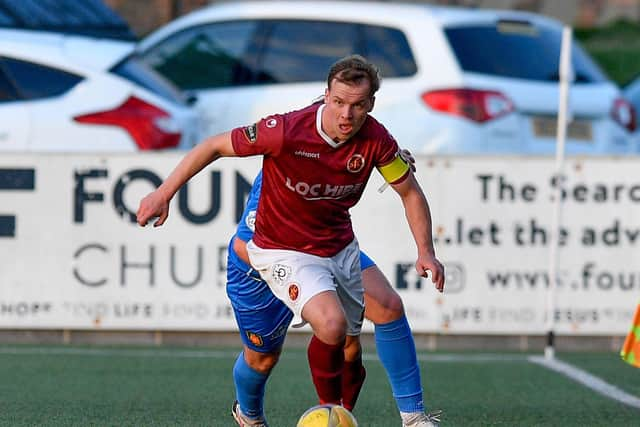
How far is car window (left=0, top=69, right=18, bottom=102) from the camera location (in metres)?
11.7

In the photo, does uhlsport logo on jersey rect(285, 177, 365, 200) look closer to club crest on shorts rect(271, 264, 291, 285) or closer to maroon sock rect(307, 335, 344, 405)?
club crest on shorts rect(271, 264, 291, 285)

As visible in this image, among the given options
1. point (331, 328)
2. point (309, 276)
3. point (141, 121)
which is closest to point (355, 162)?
point (309, 276)

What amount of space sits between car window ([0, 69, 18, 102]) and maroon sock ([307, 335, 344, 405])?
5.92 m

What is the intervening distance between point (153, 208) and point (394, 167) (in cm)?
104

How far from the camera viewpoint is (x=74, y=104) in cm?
1160

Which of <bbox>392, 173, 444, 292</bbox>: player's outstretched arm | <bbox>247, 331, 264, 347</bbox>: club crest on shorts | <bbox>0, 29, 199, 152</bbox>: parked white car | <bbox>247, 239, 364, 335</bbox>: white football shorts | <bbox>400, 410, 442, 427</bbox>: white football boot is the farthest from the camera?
<bbox>0, 29, 199, 152</bbox>: parked white car

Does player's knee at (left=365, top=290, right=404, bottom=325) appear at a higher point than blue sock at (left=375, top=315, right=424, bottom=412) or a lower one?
higher

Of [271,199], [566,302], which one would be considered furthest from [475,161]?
[271,199]

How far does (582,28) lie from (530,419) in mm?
22816

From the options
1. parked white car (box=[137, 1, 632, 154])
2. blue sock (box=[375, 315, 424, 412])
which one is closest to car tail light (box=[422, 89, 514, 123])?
parked white car (box=[137, 1, 632, 154])

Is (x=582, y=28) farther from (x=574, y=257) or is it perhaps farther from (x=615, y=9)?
(x=574, y=257)

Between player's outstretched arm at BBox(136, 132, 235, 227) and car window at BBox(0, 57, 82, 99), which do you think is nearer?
player's outstretched arm at BBox(136, 132, 235, 227)

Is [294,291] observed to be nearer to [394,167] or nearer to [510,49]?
[394,167]

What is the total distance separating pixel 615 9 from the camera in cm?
3200
